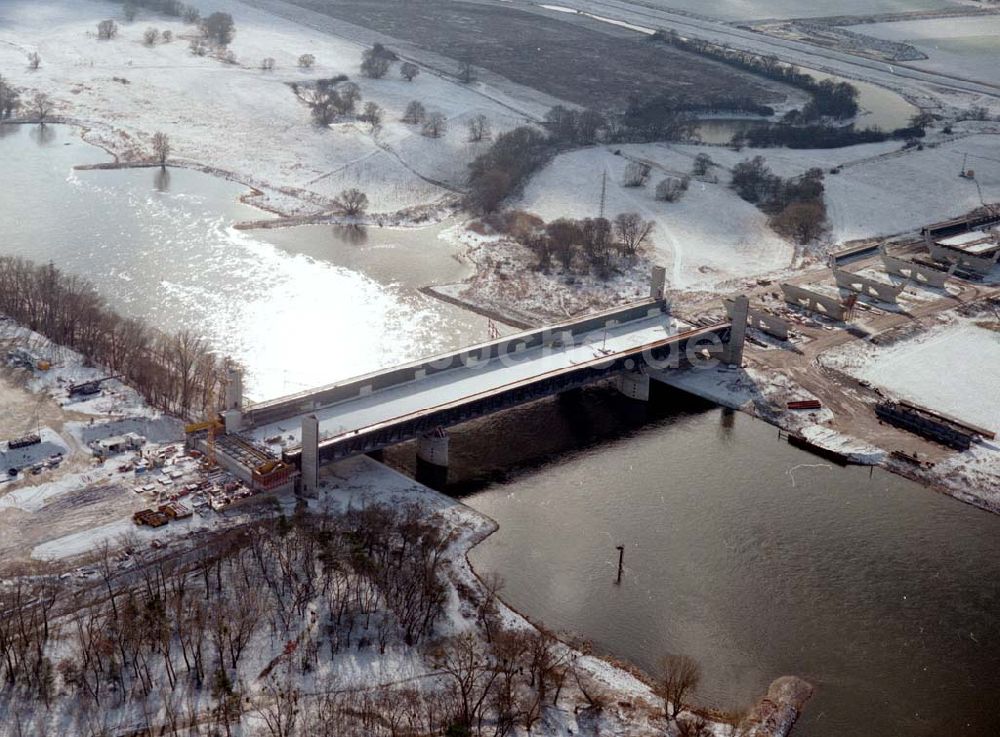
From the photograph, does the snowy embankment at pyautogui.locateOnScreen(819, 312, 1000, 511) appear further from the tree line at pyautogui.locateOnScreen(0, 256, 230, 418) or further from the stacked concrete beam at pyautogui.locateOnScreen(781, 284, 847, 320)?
the tree line at pyautogui.locateOnScreen(0, 256, 230, 418)

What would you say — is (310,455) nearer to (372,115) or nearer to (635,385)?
(635,385)

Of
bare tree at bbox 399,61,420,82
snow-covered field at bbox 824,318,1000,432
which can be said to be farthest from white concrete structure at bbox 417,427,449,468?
bare tree at bbox 399,61,420,82

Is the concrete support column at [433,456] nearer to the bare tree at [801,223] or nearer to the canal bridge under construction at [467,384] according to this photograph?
the canal bridge under construction at [467,384]

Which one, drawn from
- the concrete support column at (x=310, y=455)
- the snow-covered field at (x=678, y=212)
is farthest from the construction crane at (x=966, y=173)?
the concrete support column at (x=310, y=455)

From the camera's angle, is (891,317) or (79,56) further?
(79,56)

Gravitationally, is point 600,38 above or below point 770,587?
above

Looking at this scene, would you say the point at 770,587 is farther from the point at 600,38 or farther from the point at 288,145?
the point at 600,38

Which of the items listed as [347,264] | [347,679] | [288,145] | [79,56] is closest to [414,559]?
[347,679]
